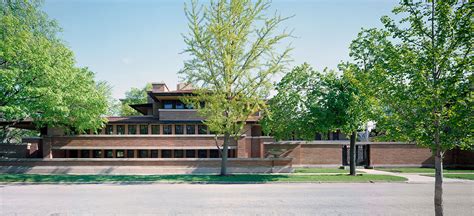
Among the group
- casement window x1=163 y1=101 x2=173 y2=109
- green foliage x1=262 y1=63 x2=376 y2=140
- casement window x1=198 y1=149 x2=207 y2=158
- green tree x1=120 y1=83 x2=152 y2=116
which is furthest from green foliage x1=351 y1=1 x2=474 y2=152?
green tree x1=120 y1=83 x2=152 y2=116

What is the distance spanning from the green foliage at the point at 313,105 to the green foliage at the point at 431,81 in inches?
451

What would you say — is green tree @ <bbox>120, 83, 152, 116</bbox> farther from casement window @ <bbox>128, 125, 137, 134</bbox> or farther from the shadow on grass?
the shadow on grass

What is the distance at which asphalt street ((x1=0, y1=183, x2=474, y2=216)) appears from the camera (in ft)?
33.7

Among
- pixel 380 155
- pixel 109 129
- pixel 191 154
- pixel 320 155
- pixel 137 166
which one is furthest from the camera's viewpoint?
pixel 380 155

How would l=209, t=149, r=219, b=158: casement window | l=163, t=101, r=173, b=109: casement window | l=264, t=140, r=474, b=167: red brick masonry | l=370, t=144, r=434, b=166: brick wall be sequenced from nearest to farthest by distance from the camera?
1. l=209, t=149, r=219, b=158: casement window
2. l=163, t=101, r=173, b=109: casement window
3. l=264, t=140, r=474, b=167: red brick masonry
4. l=370, t=144, r=434, b=166: brick wall

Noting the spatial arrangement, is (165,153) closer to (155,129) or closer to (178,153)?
(178,153)

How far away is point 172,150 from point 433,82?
24121 mm

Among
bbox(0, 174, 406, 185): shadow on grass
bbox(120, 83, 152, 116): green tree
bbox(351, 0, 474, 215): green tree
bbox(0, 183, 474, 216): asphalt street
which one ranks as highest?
bbox(120, 83, 152, 116): green tree

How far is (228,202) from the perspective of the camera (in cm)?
1177

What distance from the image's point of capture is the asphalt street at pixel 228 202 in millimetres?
10273

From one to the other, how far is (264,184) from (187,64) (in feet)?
35.0

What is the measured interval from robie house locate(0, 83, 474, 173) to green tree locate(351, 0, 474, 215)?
A: 16.8 meters

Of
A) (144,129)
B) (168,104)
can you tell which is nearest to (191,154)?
(144,129)

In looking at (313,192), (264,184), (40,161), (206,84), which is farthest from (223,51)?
(40,161)
